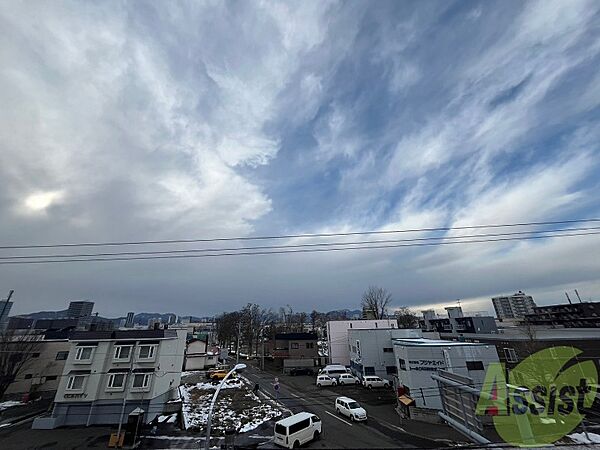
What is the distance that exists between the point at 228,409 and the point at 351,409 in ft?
44.8

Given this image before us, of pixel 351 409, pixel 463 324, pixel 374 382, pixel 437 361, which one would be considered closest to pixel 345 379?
pixel 374 382

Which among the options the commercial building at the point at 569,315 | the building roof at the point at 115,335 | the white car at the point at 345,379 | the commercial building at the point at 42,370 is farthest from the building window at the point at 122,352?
the commercial building at the point at 569,315

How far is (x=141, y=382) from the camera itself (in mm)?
27047

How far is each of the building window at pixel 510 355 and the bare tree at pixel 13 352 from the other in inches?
2546

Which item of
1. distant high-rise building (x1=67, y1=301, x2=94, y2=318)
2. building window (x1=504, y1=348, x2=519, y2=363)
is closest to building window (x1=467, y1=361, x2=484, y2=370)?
building window (x1=504, y1=348, x2=519, y2=363)

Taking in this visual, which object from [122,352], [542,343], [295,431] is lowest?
[295,431]

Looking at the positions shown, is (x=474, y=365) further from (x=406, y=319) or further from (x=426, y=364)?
(x=406, y=319)

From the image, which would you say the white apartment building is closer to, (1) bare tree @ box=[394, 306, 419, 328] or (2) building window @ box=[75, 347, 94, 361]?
(2) building window @ box=[75, 347, 94, 361]

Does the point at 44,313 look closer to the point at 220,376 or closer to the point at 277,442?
the point at 220,376

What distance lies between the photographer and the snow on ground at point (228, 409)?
24.9 meters

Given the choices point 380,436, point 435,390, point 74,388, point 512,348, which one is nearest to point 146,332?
point 74,388

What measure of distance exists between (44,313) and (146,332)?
188 m

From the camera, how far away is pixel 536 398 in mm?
27453

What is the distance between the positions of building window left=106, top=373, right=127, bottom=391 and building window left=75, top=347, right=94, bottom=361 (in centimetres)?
307
